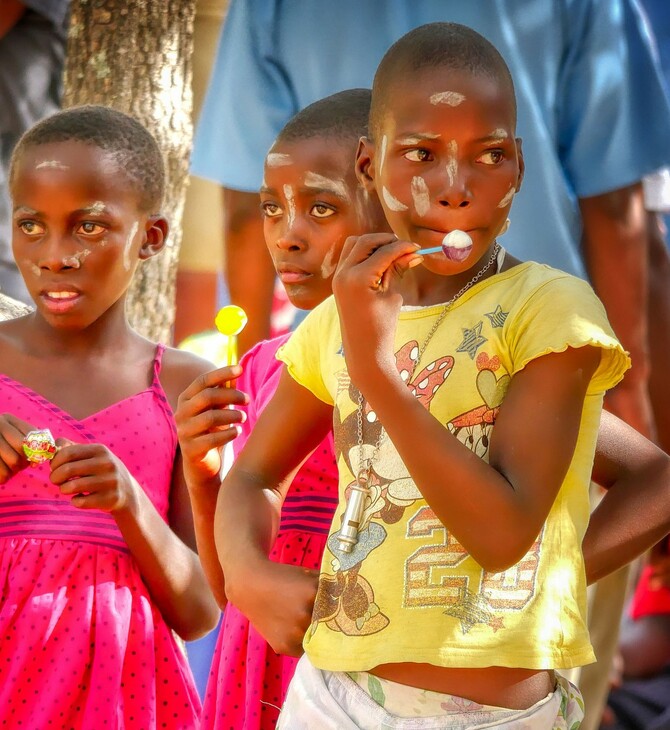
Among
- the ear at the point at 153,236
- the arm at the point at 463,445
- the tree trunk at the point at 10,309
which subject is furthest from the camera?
the tree trunk at the point at 10,309

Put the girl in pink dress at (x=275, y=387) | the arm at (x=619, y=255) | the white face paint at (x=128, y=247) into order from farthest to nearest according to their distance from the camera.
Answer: the arm at (x=619, y=255), the white face paint at (x=128, y=247), the girl in pink dress at (x=275, y=387)

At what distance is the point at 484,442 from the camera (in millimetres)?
1753

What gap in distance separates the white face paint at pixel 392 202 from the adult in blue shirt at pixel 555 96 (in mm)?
1311

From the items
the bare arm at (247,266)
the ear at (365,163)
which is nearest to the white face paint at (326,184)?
the ear at (365,163)

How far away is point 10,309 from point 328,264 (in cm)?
105

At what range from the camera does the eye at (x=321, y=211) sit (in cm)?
243

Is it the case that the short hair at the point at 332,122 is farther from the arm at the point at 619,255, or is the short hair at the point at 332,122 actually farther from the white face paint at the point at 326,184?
the arm at the point at 619,255

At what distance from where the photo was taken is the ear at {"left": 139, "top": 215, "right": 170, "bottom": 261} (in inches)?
110

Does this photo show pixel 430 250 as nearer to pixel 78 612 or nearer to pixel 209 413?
pixel 209 413

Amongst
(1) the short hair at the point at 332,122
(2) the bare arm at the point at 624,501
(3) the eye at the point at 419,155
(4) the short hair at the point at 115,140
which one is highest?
(4) the short hair at the point at 115,140

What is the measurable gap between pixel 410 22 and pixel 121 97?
3.00ft

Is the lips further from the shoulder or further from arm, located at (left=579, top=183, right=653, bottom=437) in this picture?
arm, located at (left=579, top=183, right=653, bottom=437)

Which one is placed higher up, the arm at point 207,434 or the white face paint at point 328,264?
the white face paint at point 328,264

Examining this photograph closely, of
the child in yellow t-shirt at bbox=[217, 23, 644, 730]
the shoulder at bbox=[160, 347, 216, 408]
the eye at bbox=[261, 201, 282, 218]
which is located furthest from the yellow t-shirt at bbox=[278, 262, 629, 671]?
the shoulder at bbox=[160, 347, 216, 408]
